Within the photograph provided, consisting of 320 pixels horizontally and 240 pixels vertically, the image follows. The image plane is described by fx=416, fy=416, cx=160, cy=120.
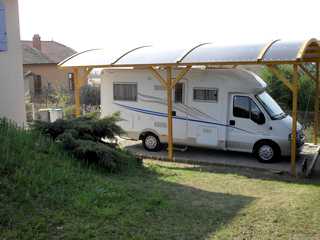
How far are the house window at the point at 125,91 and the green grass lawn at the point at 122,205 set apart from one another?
5819mm

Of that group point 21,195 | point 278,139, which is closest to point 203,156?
point 278,139

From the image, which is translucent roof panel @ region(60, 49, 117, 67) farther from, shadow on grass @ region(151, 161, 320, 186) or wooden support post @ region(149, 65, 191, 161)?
shadow on grass @ region(151, 161, 320, 186)

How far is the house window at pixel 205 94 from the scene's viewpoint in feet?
41.8

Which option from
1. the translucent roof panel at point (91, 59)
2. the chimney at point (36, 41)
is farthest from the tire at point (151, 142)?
the chimney at point (36, 41)

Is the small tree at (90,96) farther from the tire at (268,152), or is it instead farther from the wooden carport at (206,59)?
the tire at (268,152)

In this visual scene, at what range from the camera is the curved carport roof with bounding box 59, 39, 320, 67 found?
1042 cm

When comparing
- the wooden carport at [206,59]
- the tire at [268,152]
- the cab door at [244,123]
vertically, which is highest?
the wooden carport at [206,59]

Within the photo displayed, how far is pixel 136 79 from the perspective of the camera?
13859 mm

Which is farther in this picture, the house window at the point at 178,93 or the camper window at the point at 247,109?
the house window at the point at 178,93

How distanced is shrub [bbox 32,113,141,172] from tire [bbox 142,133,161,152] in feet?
10.6

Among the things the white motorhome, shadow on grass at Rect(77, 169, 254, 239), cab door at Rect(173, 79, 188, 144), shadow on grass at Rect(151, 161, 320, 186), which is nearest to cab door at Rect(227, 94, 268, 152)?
the white motorhome

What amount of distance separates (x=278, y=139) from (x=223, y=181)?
10.8 ft

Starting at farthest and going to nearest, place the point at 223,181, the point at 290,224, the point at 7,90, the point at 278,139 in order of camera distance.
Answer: the point at 278,139, the point at 7,90, the point at 223,181, the point at 290,224

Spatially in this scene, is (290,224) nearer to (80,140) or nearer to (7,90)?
(80,140)
